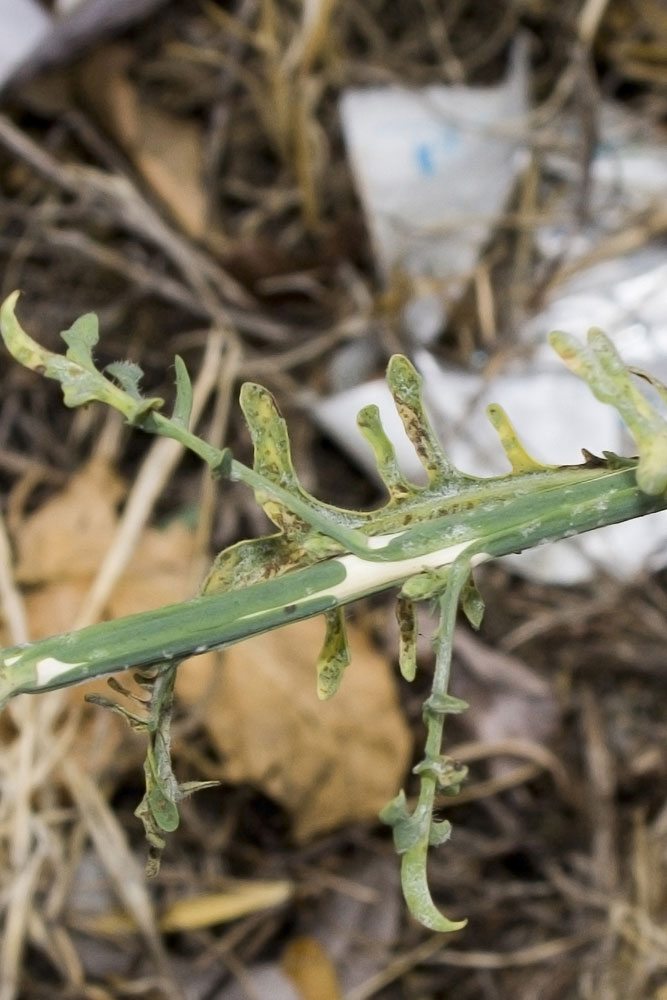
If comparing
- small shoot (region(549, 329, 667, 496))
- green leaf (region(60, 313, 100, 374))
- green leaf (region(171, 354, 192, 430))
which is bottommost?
small shoot (region(549, 329, 667, 496))

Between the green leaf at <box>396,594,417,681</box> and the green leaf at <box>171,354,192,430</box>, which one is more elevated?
the green leaf at <box>171,354,192,430</box>

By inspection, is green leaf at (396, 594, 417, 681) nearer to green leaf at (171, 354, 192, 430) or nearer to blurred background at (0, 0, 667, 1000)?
green leaf at (171, 354, 192, 430)

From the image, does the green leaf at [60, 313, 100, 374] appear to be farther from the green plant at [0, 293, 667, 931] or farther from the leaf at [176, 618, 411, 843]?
the leaf at [176, 618, 411, 843]

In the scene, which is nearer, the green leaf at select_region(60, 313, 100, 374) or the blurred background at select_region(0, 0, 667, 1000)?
the green leaf at select_region(60, 313, 100, 374)

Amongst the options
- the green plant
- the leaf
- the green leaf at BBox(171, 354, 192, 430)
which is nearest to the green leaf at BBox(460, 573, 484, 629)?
the green plant

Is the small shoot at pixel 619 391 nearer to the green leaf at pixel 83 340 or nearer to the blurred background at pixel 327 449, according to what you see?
the green leaf at pixel 83 340

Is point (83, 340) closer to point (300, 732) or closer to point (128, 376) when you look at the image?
point (128, 376)
